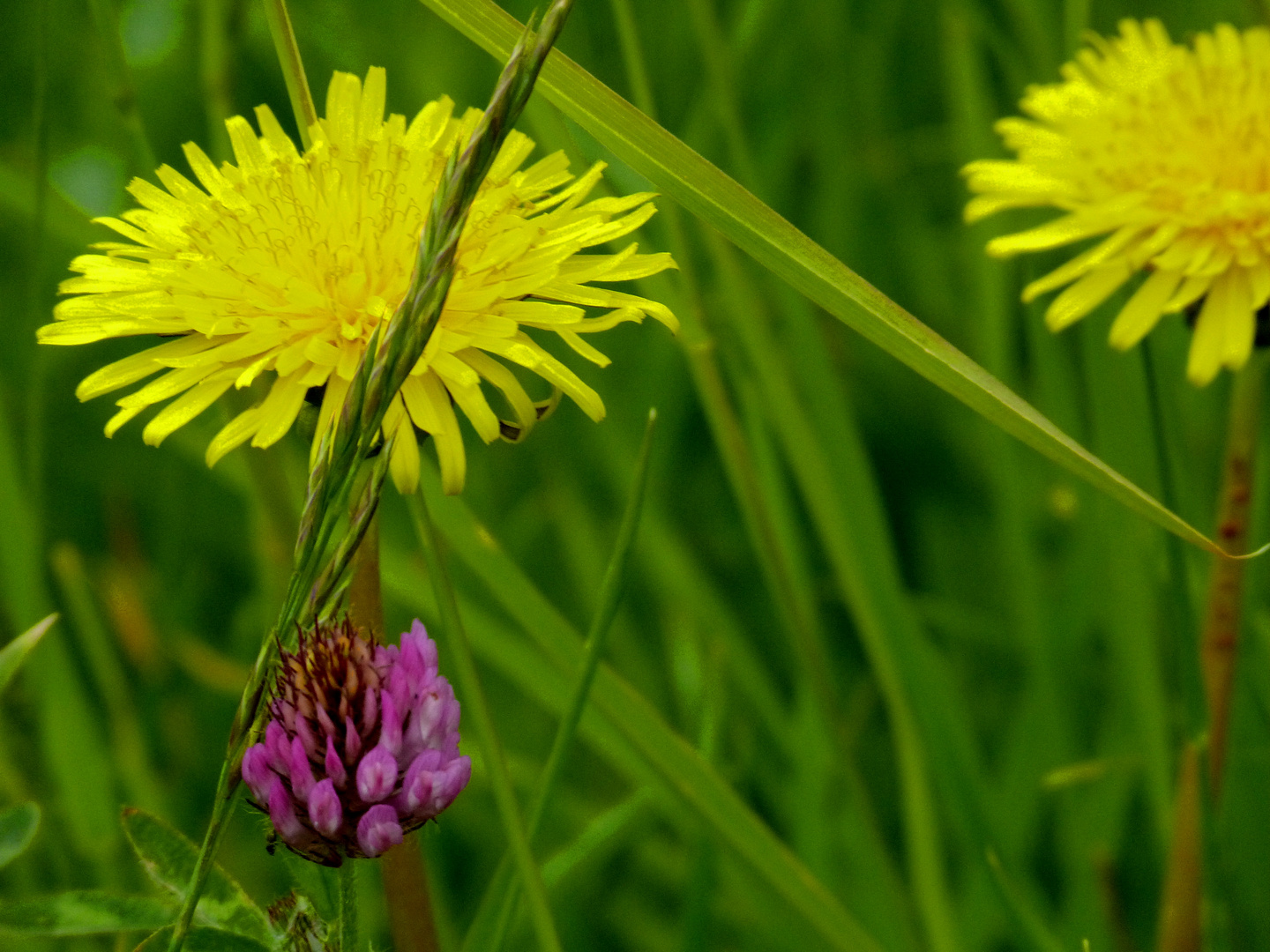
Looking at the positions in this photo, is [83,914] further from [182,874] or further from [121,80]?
[121,80]

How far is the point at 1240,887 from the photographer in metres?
1.06

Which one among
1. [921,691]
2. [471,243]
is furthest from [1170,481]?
[471,243]

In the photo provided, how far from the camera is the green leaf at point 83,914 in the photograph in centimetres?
53

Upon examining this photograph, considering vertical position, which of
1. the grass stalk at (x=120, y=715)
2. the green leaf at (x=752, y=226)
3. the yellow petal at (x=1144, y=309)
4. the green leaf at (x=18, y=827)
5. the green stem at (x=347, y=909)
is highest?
the yellow petal at (x=1144, y=309)

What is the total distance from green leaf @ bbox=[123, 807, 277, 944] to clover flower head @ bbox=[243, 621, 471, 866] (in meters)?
0.11

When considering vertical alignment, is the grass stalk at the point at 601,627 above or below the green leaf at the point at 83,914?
above

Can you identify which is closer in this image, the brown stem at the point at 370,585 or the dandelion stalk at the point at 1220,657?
the brown stem at the point at 370,585

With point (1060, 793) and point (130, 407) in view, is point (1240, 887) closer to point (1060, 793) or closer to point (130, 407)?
point (1060, 793)

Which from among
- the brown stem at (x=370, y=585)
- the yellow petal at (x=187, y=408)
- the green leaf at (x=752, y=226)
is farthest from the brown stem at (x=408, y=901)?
the green leaf at (x=752, y=226)

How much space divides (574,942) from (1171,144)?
77 centimetres

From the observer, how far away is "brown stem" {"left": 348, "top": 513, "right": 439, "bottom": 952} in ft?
1.96

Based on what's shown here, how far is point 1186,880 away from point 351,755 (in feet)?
2.06

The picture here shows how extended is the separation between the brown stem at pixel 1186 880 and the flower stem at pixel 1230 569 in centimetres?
2

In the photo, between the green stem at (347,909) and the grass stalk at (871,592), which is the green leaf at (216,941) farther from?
Result: the grass stalk at (871,592)
